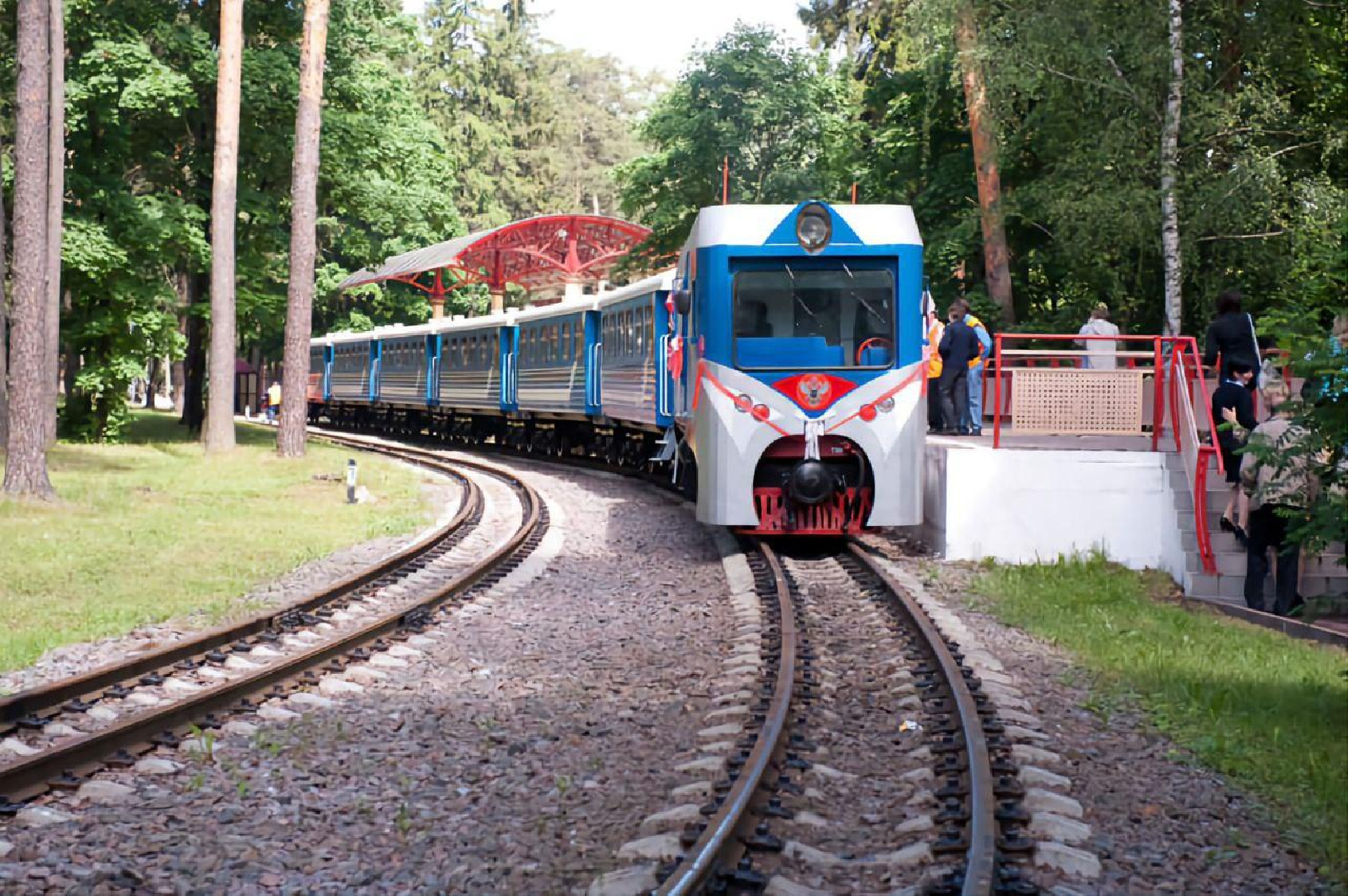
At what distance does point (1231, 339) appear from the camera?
526 inches

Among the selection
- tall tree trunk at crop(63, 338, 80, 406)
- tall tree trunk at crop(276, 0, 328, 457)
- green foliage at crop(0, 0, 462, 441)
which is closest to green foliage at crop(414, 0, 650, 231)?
tall tree trunk at crop(63, 338, 80, 406)

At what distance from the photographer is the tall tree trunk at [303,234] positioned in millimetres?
27094

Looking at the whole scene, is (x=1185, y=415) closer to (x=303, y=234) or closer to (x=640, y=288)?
(x=640, y=288)

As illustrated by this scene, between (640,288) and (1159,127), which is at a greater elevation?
(1159,127)

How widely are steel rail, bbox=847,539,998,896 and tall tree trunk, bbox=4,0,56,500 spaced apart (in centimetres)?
1090

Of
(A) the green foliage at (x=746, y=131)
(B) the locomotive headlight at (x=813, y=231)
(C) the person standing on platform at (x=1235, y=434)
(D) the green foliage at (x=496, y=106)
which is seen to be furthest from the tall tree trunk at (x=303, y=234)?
(D) the green foliage at (x=496, y=106)

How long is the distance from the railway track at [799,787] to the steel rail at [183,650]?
321 cm

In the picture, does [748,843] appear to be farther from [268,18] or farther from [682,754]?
[268,18]

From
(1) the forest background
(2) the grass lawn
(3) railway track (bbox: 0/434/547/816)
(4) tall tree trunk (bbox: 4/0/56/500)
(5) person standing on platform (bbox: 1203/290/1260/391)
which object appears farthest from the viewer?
(1) the forest background

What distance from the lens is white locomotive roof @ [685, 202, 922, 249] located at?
13.8 meters

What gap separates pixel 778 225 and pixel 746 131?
27.1 meters

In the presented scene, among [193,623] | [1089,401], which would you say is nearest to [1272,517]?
[1089,401]

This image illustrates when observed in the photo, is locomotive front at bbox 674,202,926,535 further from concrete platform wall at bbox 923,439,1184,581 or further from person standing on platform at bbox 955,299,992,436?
person standing on platform at bbox 955,299,992,436

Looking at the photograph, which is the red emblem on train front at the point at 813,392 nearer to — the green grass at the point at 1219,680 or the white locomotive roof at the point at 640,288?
the green grass at the point at 1219,680
